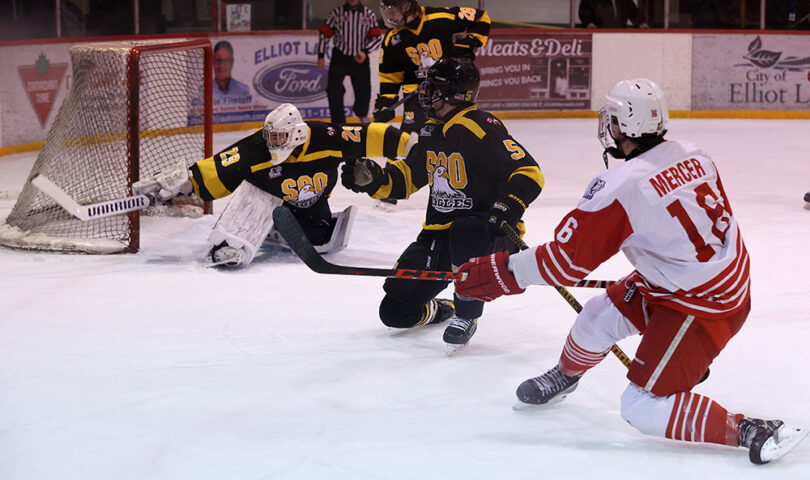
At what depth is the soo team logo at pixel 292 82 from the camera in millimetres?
8477

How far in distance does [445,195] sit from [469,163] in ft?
0.47

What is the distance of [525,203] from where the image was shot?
299 centimetres

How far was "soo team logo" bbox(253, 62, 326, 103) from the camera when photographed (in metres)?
8.48

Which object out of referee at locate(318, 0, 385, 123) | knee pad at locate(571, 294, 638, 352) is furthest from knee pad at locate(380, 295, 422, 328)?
referee at locate(318, 0, 385, 123)

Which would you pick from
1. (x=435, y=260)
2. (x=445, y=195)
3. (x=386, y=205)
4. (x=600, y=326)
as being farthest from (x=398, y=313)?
(x=386, y=205)

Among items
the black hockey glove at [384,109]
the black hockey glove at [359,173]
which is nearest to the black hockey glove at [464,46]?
the black hockey glove at [384,109]

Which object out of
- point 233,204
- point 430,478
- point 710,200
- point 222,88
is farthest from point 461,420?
point 222,88

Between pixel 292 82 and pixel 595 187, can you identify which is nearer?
pixel 595 187

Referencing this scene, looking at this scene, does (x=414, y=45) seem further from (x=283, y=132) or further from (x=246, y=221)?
(x=246, y=221)

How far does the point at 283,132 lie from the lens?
411cm

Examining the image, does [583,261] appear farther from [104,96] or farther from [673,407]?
[104,96]

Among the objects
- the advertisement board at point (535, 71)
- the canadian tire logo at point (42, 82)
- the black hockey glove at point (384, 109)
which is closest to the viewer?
the black hockey glove at point (384, 109)

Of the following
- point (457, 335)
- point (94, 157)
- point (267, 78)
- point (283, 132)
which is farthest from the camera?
point (267, 78)

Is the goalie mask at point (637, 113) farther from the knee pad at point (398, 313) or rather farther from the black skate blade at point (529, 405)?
the knee pad at point (398, 313)
